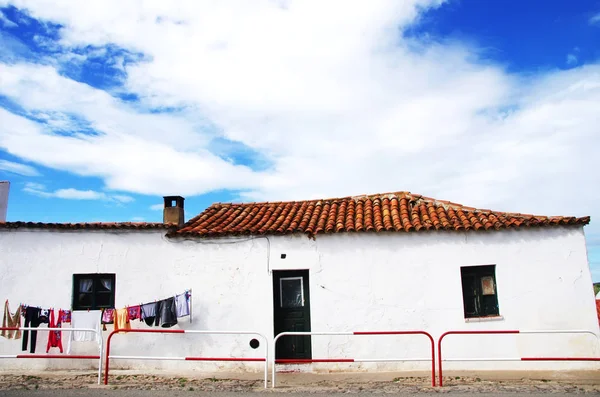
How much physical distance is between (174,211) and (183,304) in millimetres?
2561

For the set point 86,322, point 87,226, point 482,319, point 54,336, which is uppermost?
point 87,226

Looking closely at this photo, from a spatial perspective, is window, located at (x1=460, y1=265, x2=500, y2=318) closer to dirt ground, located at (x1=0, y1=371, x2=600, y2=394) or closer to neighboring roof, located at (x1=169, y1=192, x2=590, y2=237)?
neighboring roof, located at (x1=169, y1=192, x2=590, y2=237)

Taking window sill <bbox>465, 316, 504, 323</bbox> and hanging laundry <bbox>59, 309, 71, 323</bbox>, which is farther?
hanging laundry <bbox>59, 309, 71, 323</bbox>

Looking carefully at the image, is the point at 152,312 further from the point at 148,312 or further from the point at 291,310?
the point at 291,310

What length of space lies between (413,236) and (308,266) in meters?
2.53

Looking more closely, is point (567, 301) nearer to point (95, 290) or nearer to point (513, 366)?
point (513, 366)

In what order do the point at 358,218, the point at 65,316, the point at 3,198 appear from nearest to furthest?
the point at 65,316 < the point at 358,218 < the point at 3,198

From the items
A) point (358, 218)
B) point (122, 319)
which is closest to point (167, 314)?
point (122, 319)

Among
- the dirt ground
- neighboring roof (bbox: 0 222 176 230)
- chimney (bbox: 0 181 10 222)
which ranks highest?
chimney (bbox: 0 181 10 222)

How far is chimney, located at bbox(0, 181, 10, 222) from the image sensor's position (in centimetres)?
1224

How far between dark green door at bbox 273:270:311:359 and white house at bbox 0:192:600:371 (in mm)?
24

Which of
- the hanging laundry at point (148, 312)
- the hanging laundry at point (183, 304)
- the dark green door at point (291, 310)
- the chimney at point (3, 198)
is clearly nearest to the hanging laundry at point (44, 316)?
the hanging laundry at point (148, 312)

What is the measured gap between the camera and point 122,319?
10.4m

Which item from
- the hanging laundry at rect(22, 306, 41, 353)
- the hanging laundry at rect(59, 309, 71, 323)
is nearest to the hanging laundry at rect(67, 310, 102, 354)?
the hanging laundry at rect(59, 309, 71, 323)
